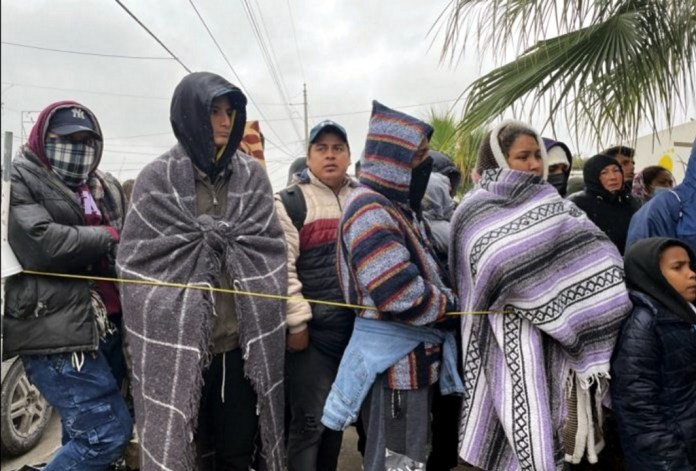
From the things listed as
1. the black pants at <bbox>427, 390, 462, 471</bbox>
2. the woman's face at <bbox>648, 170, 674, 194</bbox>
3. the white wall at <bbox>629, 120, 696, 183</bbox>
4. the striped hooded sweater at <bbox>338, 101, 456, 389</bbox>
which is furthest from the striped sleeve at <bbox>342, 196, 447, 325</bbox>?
the white wall at <bbox>629, 120, 696, 183</bbox>

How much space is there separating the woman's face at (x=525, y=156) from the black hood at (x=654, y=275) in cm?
46

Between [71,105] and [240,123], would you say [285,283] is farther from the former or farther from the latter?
[71,105]

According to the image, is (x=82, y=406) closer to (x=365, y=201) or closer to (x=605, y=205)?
(x=365, y=201)

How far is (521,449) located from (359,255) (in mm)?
879

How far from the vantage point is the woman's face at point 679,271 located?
5.64ft

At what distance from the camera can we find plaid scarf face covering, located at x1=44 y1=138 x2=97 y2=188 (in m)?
1.84

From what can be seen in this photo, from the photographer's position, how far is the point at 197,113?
5.59ft

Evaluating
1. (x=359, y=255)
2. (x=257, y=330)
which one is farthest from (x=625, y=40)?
(x=257, y=330)

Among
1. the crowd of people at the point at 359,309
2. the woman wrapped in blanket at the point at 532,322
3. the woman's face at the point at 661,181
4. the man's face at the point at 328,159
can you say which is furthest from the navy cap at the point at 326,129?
the woman's face at the point at 661,181

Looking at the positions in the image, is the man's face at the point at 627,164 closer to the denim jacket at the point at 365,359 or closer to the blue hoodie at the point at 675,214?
the blue hoodie at the point at 675,214

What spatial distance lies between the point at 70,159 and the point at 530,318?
6.09ft

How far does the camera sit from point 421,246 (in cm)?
183

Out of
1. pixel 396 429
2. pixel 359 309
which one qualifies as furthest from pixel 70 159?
pixel 396 429

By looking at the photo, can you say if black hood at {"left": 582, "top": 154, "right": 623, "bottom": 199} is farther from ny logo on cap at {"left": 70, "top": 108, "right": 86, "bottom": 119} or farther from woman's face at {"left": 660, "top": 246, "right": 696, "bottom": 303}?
ny logo on cap at {"left": 70, "top": 108, "right": 86, "bottom": 119}
